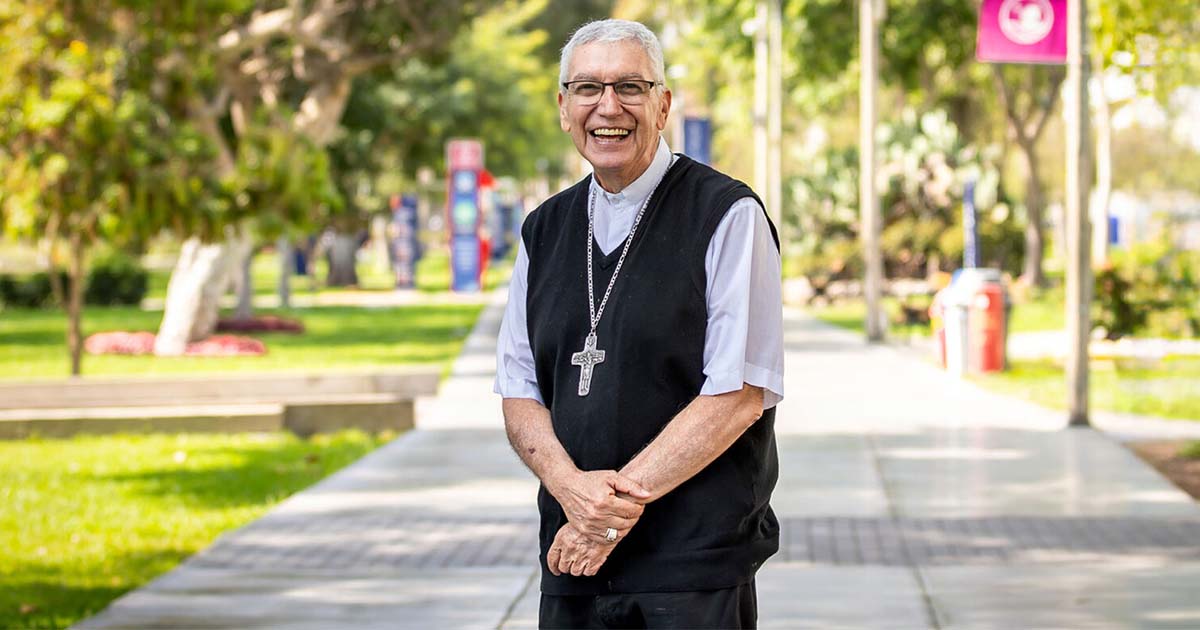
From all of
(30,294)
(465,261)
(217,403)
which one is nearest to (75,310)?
(217,403)

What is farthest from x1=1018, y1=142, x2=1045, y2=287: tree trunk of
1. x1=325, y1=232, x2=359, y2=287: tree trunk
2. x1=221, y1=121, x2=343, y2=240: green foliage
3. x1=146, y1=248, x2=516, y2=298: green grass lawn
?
x1=221, y1=121, x2=343, y2=240: green foliage

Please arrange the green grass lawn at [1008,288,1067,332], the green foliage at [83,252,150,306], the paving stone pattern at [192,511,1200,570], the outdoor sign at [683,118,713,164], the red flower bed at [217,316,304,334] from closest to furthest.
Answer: the paving stone pattern at [192,511,1200,570] < the green grass lawn at [1008,288,1067,332] < the red flower bed at [217,316,304,334] < the outdoor sign at [683,118,713,164] < the green foliage at [83,252,150,306]

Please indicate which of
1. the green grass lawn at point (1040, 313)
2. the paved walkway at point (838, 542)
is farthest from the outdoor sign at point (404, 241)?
the paved walkway at point (838, 542)

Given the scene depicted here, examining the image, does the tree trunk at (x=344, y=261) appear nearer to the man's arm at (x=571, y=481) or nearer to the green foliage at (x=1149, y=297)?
the green foliage at (x=1149, y=297)

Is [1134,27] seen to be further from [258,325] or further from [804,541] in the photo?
[258,325]

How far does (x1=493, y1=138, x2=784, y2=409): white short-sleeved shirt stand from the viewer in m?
3.78

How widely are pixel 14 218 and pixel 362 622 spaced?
13144mm

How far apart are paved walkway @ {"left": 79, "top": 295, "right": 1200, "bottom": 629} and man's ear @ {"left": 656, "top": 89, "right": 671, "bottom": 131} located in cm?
392

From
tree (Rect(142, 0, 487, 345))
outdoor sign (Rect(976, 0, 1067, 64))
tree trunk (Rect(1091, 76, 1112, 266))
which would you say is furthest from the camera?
tree trunk (Rect(1091, 76, 1112, 266))

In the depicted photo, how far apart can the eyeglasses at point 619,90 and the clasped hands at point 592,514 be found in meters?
0.75

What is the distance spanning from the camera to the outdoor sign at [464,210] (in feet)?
145

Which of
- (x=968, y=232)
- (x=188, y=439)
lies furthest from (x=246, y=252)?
(x=188, y=439)

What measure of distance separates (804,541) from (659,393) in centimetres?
604

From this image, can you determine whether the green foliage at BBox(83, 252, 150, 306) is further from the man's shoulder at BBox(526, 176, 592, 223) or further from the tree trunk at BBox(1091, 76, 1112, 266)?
the man's shoulder at BBox(526, 176, 592, 223)
